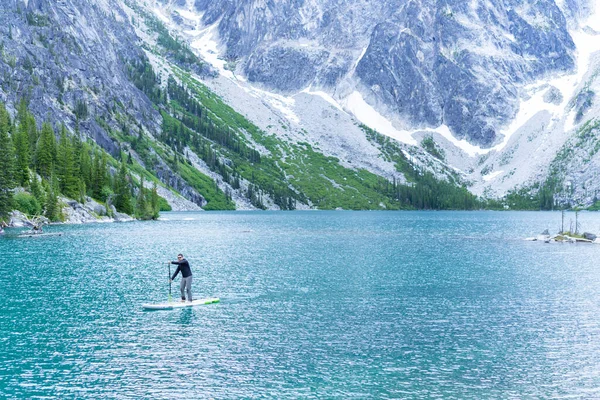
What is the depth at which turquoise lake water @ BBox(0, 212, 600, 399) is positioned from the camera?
3228cm

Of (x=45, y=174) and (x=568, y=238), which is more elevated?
(x=45, y=174)

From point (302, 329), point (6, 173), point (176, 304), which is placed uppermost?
point (6, 173)

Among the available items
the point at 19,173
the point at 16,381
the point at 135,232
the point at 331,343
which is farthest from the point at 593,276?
the point at 19,173

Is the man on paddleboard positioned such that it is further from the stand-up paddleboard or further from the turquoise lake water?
the turquoise lake water

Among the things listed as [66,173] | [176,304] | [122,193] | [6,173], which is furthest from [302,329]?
[122,193]

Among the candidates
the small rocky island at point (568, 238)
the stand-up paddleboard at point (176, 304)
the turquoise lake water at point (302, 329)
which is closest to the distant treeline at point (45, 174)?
the turquoise lake water at point (302, 329)

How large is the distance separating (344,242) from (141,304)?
72.3 m

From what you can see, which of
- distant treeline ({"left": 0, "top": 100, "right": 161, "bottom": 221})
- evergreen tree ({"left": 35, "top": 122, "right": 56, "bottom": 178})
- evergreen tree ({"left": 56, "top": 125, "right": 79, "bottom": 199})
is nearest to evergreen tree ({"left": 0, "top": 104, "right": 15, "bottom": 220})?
distant treeline ({"left": 0, "top": 100, "right": 161, "bottom": 221})

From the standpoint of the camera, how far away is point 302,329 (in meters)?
44.8

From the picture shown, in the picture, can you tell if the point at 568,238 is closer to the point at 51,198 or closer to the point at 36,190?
the point at 51,198

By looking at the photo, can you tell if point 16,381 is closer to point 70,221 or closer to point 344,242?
point 344,242

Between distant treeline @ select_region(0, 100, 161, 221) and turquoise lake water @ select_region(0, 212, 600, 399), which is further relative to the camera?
distant treeline @ select_region(0, 100, 161, 221)

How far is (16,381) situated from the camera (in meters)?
32.5

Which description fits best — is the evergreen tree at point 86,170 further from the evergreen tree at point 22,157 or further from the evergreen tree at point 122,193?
the evergreen tree at point 22,157
